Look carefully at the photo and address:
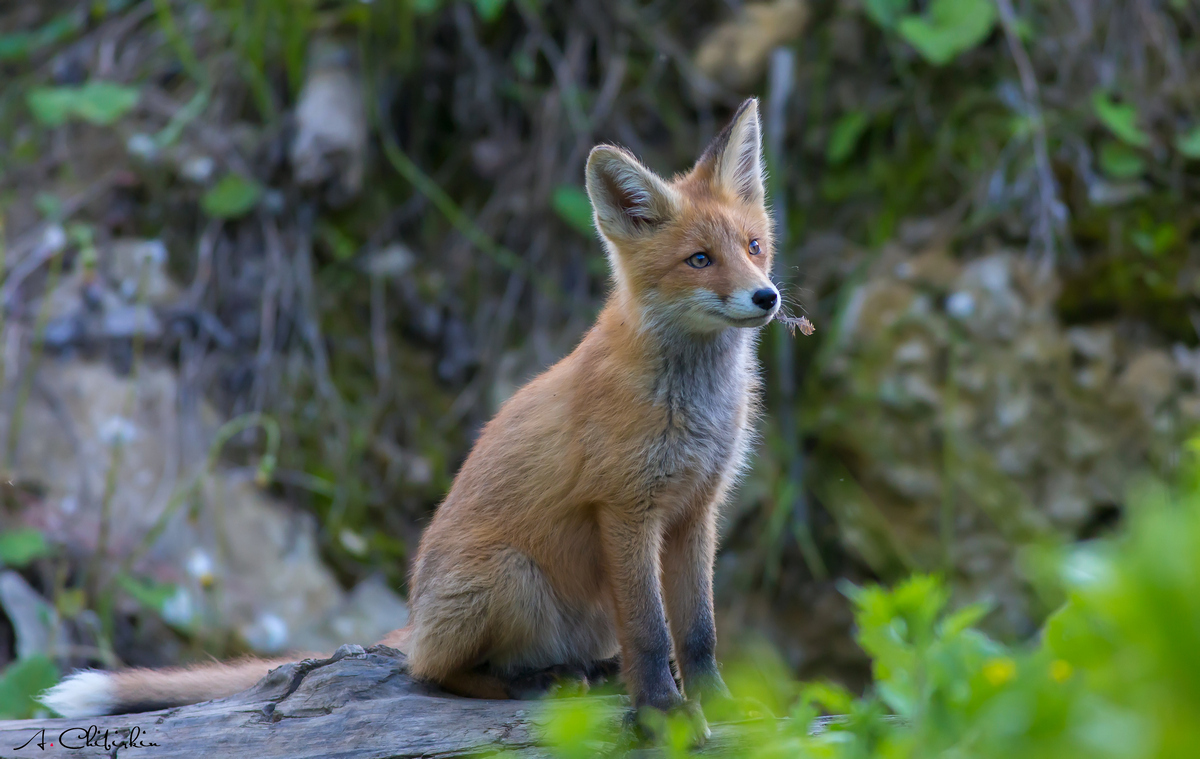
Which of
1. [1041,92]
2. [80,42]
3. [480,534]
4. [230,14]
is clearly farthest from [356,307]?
[1041,92]

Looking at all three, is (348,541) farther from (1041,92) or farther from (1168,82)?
(1168,82)

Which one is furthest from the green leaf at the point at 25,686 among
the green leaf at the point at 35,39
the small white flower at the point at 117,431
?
the green leaf at the point at 35,39

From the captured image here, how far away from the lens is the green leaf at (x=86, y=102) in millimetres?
6059

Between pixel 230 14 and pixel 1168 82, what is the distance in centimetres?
638

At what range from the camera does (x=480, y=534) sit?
11.4 ft

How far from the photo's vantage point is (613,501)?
3275 mm

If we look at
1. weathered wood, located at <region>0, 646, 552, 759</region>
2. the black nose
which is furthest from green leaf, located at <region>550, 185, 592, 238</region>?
weathered wood, located at <region>0, 646, 552, 759</region>

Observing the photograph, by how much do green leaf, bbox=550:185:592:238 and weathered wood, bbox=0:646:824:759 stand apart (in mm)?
3663

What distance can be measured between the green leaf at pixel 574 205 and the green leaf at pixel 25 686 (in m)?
3.83

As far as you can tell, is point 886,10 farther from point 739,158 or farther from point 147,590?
point 147,590

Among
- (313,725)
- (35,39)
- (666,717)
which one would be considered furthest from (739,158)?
(35,39)

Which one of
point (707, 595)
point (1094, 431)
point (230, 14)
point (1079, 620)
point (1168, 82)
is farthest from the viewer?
point (230, 14)

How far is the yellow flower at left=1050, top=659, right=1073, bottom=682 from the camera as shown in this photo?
152cm

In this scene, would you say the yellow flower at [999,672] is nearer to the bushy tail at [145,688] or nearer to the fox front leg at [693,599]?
the fox front leg at [693,599]
